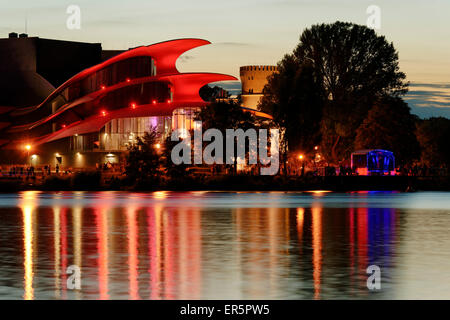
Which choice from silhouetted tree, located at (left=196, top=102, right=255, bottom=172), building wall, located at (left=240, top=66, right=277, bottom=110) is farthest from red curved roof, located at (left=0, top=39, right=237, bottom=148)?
building wall, located at (left=240, top=66, right=277, bottom=110)

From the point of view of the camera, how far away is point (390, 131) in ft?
286

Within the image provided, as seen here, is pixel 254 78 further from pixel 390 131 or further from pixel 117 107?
pixel 390 131

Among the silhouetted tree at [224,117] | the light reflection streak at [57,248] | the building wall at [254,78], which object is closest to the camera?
the light reflection streak at [57,248]

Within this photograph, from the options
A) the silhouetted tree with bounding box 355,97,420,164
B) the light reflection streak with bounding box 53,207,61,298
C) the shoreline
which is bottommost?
the light reflection streak with bounding box 53,207,61,298

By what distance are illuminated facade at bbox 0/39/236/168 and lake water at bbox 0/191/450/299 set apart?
231ft

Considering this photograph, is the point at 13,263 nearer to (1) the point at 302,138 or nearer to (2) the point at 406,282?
(2) the point at 406,282

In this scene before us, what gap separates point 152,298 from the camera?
505 inches

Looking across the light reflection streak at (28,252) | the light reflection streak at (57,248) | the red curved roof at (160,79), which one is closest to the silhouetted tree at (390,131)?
the red curved roof at (160,79)

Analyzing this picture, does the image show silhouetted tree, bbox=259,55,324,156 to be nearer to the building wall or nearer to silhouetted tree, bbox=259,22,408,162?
silhouetted tree, bbox=259,22,408,162

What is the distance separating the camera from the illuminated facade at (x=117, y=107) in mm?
103188

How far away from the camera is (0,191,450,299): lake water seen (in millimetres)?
13664

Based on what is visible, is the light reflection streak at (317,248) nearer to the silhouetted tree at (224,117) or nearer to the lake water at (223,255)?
the lake water at (223,255)

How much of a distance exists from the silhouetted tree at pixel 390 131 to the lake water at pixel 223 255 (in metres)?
53.5

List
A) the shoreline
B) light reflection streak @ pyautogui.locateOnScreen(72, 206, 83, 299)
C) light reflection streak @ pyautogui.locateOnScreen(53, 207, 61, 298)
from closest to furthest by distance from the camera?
light reflection streak @ pyautogui.locateOnScreen(53, 207, 61, 298)
light reflection streak @ pyautogui.locateOnScreen(72, 206, 83, 299)
the shoreline
